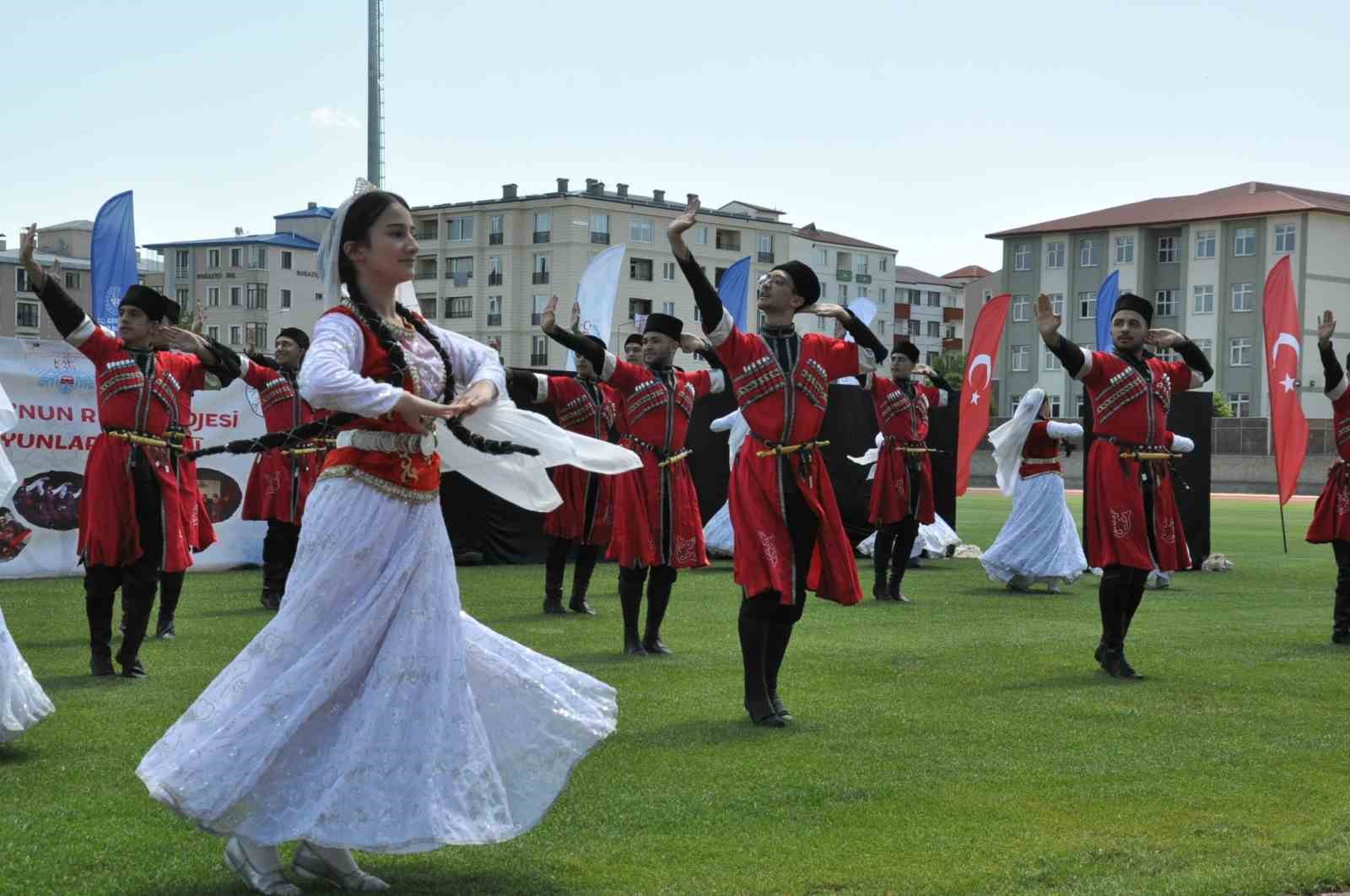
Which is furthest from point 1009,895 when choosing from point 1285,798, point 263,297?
point 263,297

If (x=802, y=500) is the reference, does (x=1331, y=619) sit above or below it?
below

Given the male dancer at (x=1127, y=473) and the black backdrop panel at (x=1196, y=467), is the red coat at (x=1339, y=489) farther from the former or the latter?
the black backdrop panel at (x=1196, y=467)

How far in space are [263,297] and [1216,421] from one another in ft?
208

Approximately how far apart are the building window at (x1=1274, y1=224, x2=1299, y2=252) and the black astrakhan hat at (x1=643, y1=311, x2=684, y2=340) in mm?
70310

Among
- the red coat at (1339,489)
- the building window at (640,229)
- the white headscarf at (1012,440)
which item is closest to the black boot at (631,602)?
the red coat at (1339,489)

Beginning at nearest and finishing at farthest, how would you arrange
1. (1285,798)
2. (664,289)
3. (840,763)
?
1. (1285,798)
2. (840,763)
3. (664,289)

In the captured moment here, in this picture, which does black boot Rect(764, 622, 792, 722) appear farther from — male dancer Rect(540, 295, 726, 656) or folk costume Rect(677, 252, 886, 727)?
male dancer Rect(540, 295, 726, 656)

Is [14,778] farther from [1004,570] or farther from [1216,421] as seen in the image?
[1216,421]

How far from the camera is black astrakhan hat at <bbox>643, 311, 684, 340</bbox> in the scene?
955 cm

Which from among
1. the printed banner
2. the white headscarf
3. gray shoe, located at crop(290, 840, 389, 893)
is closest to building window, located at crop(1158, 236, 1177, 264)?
the white headscarf

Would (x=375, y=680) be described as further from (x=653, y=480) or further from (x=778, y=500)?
(x=653, y=480)

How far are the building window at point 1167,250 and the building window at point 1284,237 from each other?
5310 millimetres

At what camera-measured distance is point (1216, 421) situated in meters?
Result: 49.1

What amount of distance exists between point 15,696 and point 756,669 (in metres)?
3.04
